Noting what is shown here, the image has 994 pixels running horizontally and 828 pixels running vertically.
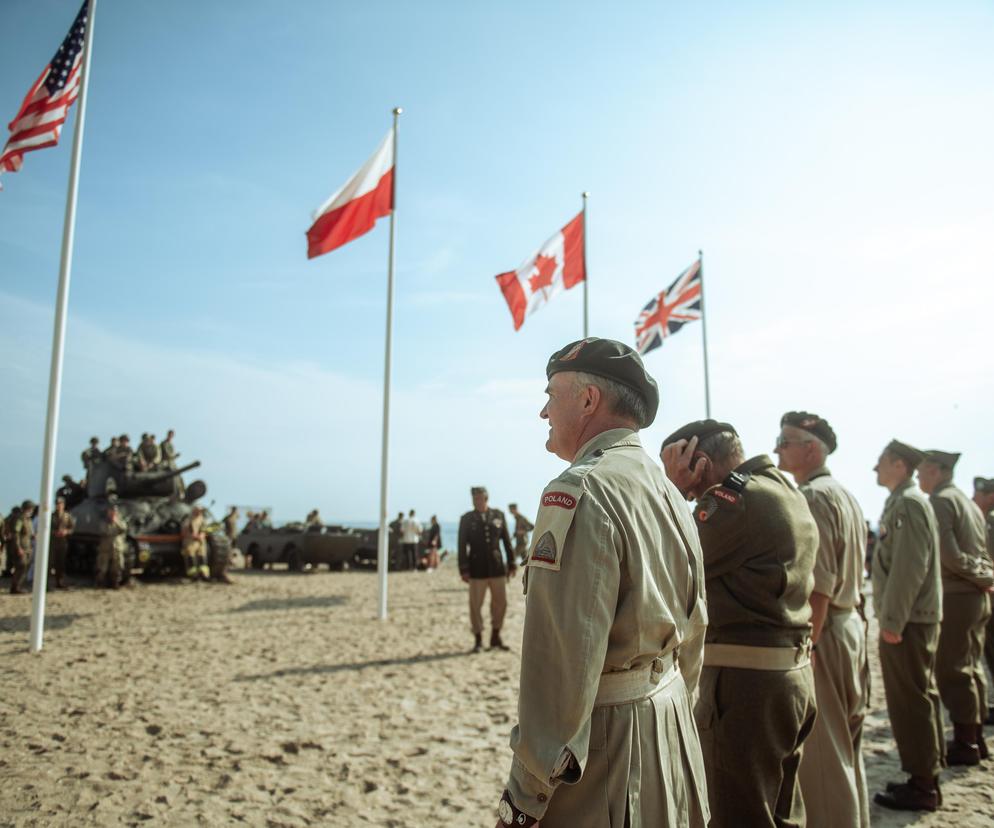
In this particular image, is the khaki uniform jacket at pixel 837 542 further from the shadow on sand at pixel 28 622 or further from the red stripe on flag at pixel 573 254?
the shadow on sand at pixel 28 622

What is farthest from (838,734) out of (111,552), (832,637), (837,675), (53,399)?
(111,552)

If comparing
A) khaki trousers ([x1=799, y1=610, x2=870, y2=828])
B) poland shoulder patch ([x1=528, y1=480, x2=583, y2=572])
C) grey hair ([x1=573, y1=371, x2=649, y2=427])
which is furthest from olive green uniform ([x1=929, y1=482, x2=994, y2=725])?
poland shoulder patch ([x1=528, y1=480, x2=583, y2=572])

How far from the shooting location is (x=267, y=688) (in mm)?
7184

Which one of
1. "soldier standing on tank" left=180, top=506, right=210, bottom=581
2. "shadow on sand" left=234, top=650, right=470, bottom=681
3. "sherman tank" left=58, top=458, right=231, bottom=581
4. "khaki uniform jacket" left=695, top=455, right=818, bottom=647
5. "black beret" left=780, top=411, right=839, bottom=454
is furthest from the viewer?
"soldier standing on tank" left=180, top=506, right=210, bottom=581

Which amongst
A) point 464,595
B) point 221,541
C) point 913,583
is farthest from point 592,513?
point 221,541

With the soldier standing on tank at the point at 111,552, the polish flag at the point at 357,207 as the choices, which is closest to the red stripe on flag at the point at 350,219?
the polish flag at the point at 357,207

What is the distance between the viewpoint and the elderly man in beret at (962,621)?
543 centimetres

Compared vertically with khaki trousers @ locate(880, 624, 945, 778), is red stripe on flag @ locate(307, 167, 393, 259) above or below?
above

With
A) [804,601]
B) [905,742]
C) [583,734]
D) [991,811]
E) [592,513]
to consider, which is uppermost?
[592,513]

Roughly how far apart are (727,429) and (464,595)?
13607mm

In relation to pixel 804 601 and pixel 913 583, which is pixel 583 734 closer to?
pixel 804 601

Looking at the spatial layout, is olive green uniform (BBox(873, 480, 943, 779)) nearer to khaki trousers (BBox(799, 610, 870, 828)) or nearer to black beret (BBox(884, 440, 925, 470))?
black beret (BBox(884, 440, 925, 470))

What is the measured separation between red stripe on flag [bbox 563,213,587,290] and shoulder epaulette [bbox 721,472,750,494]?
10.5 meters

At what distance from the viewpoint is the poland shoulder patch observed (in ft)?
5.99
